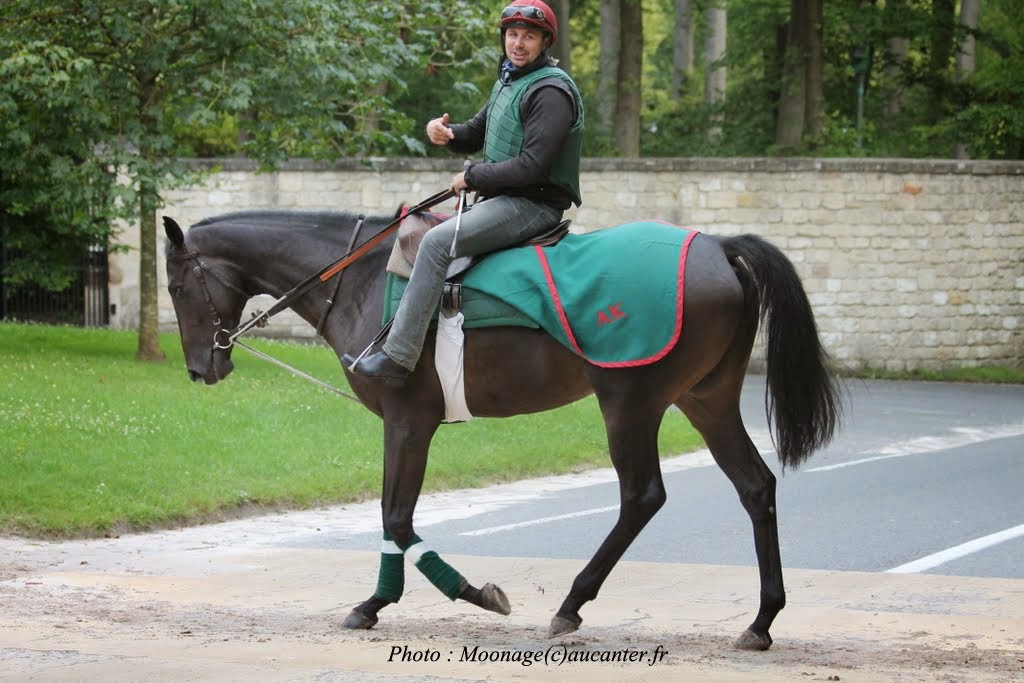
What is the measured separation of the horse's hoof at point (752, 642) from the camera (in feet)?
21.3

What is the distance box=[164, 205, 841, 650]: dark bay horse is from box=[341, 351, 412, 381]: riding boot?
0.34 feet

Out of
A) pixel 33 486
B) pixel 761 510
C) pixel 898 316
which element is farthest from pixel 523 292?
pixel 898 316

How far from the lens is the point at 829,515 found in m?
11.3

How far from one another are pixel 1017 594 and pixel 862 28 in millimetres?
23978

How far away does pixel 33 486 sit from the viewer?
10789 mm

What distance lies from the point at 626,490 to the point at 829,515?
5.04 meters

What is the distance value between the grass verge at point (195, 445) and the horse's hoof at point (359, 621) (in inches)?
153

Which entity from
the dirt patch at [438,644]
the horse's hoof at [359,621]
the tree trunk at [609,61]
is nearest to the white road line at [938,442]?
the dirt patch at [438,644]

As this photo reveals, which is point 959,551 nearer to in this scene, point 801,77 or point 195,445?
point 195,445

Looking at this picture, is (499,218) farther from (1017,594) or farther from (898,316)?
(898,316)

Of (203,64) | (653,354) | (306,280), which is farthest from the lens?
(203,64)

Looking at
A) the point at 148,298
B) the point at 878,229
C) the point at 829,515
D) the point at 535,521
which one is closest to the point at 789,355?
the point at 535,521

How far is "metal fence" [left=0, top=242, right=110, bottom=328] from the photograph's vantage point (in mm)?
26375

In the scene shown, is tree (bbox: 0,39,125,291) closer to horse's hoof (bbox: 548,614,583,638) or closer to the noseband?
the noseband
